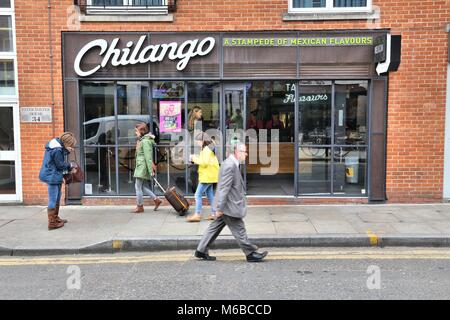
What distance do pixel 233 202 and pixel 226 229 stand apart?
163 centimetres

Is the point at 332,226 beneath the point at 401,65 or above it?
beneath

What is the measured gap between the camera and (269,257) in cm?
612

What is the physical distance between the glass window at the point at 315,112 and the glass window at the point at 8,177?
6030 millimetres

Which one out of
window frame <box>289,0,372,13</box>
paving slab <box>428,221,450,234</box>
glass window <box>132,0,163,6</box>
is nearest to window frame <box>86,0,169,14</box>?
glass window <box>132,0,163,6</box>

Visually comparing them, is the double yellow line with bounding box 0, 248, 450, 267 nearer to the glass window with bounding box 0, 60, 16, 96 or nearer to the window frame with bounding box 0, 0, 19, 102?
the window frame with bounding box 0, 0, 19, 102

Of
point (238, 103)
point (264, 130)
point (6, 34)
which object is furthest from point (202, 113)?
point (6, 34)

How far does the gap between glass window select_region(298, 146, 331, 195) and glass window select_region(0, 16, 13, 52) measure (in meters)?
6.37

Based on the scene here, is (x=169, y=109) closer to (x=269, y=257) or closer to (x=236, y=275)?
(x=269, y=257)

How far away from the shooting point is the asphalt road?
4777mm

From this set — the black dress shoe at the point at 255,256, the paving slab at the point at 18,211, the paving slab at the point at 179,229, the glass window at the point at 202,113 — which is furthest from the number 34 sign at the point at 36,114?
the black dress shoe at the point at 255,256

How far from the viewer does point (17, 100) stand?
9.02 metres

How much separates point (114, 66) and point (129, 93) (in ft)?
2.03

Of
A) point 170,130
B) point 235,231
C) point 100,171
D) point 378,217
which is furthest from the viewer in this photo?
point 100,171

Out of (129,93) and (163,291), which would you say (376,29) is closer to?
(129,93)
